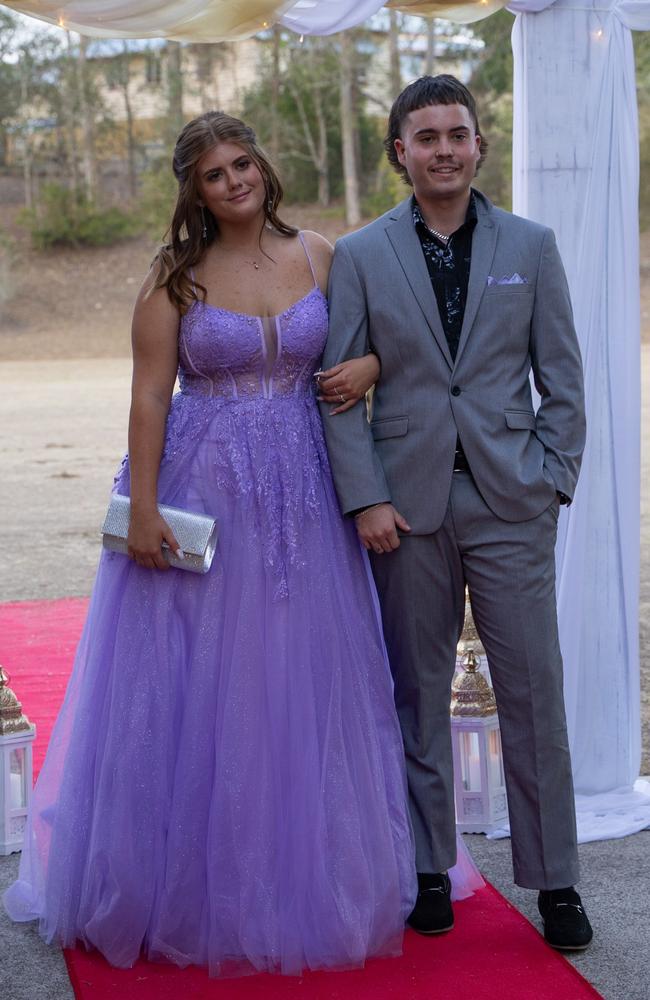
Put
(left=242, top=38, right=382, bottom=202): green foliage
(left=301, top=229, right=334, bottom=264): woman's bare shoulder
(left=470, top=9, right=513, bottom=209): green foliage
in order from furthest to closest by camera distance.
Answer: (left=242, top=38, right=382, bottom=202): green foliage → (left=470, top=9, right=513, bottom=209): green foliage → (left=301, top=229, right=334, bottom=264): woman's bare shoulder

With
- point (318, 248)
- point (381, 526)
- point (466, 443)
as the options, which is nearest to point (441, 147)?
point (318, 248)

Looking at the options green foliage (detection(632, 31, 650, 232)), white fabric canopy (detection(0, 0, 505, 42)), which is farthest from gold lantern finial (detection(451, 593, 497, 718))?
green foliage (detection(632, 31, 650, 232))

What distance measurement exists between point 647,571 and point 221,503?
5387 millimetres

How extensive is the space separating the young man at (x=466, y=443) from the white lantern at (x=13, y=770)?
4.37ft

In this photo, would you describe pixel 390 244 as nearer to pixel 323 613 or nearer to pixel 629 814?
pixel 323 613

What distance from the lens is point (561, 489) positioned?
125 inches

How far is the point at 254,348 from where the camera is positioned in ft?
10.5

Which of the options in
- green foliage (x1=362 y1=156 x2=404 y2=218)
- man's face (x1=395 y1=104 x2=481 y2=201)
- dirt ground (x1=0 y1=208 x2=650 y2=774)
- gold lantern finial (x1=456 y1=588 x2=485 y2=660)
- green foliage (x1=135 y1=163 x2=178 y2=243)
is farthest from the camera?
green foliage (x1=135 y1=163 x2=178 y2=243)

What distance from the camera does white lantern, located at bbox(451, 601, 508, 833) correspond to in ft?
13.3

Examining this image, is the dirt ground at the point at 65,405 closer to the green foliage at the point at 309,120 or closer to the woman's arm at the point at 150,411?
the green foliage at the point at 309,120

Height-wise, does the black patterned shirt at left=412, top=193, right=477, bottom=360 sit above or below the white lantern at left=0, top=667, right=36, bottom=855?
above

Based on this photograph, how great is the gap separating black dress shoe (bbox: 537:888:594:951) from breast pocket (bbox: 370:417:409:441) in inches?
46.0

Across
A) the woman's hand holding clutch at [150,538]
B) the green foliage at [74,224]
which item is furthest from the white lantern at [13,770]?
the green foliage at [74,224]

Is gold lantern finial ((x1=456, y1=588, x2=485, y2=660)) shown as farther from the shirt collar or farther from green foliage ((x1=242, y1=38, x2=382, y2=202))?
green foliage ((x1=242, y1=38, x2=382, y2=202))
